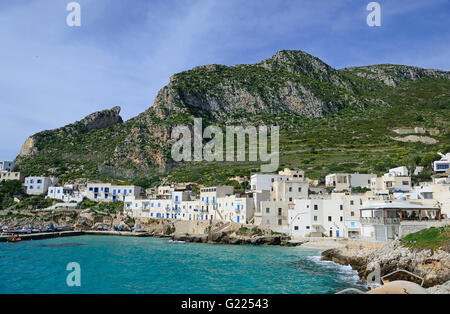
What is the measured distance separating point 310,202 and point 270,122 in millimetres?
76641

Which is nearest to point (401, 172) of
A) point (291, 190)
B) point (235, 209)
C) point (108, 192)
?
point (291, 190)

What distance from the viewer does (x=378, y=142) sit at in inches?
3666

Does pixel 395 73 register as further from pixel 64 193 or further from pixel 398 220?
pixel 398 220

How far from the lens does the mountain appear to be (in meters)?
88.4

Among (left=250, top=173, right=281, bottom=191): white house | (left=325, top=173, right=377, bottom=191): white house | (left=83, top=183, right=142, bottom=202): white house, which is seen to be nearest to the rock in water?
(left=250, top=173, right=281, bottom=191): white house

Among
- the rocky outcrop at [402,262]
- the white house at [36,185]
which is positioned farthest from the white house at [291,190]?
the white house at [36,185]

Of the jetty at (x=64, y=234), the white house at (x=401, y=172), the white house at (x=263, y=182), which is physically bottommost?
the jetty at (x=64, y=234)

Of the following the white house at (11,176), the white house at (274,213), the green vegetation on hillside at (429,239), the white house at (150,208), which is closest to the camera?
the green vegetation on hillside at (429,239)

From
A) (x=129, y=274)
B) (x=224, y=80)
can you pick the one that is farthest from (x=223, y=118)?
(x=129, y=274)

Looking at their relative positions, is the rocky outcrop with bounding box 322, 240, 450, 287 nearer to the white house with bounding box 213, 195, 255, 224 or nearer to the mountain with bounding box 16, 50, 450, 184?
the white house with bounding box 213, 195, 255, 224

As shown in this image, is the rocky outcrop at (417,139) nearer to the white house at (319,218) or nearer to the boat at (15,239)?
the white house at (319,218)

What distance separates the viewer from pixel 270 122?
396 feet

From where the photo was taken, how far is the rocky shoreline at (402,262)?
1998cm
